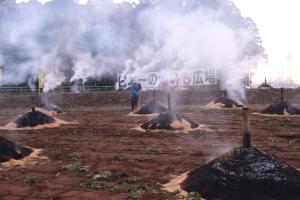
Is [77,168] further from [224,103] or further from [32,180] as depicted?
[224,103]

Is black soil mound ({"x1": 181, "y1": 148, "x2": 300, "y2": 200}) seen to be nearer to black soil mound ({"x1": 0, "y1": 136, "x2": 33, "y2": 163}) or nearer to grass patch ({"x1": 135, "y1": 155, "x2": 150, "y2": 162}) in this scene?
grass patch ({"x1": 135, "y1": 155, "x2": 150, "y2": 162})

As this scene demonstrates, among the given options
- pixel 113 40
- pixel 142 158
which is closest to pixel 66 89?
pixel 113 40

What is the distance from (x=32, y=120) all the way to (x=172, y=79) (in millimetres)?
21466

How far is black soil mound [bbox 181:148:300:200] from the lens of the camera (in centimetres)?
764

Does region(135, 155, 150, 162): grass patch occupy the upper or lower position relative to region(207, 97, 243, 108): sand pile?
lower

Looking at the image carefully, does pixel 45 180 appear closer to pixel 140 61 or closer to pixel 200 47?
pixel 200 47

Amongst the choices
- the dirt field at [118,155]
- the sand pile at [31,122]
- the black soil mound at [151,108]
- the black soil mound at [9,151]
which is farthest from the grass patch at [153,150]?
the black soil mound at [151,108]

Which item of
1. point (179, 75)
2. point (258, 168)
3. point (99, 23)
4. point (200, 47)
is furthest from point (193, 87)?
point (258, 168)

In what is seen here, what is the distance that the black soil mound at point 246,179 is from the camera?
764 cm

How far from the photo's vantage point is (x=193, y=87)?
39875mm

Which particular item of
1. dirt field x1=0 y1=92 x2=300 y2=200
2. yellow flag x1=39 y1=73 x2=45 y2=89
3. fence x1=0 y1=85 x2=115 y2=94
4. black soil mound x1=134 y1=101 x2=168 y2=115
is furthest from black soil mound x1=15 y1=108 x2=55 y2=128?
fence x1=0 y1=85 x2=115 y2=94

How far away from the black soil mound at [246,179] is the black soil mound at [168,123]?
8276 millimetres

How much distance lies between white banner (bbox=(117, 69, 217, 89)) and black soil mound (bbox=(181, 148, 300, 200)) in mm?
28363

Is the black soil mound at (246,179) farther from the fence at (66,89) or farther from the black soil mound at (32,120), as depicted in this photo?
the fence at (66,89)
